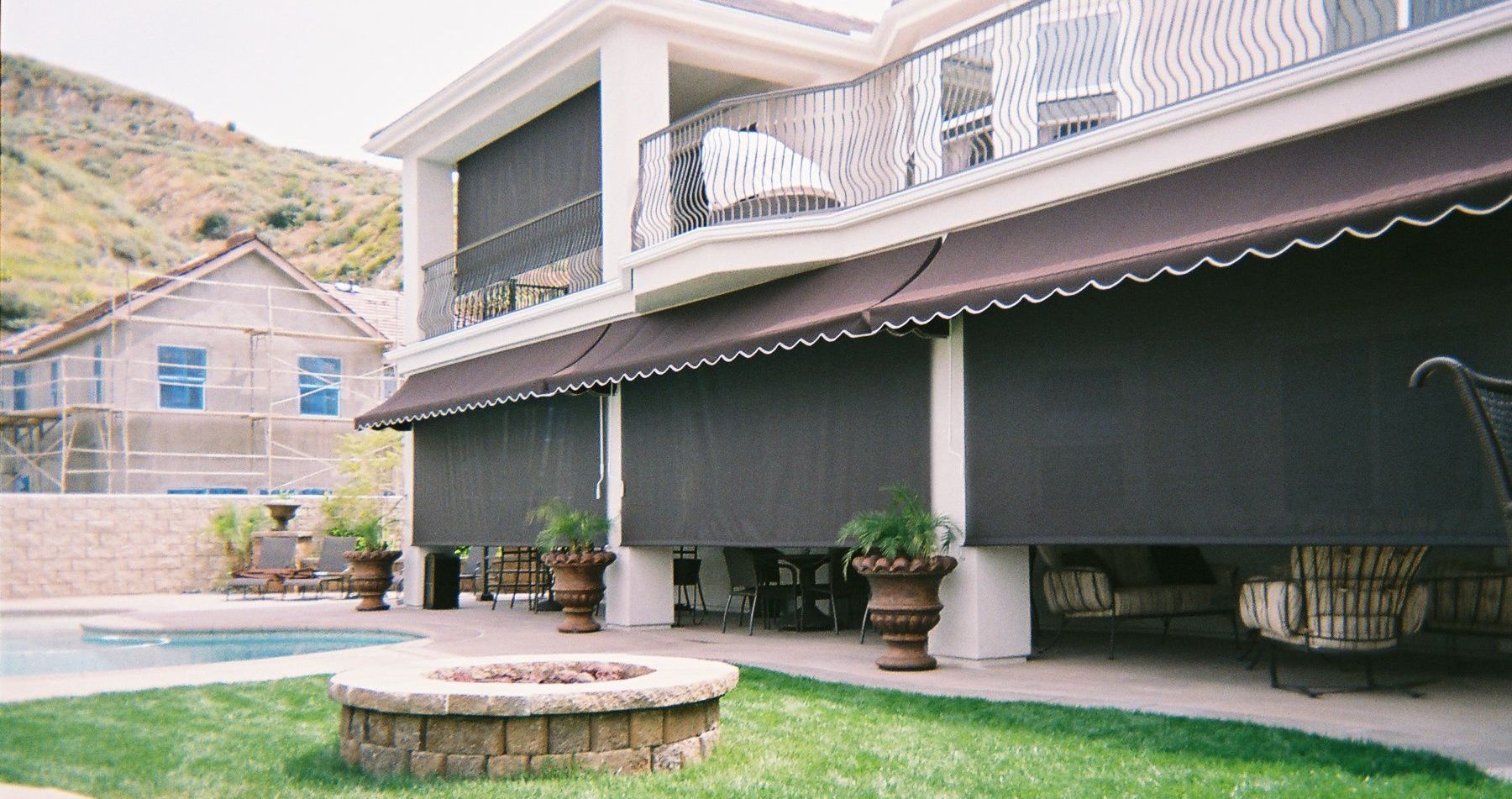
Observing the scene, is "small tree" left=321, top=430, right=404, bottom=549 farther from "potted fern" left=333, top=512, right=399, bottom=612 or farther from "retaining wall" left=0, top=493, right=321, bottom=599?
"retaining wall" left=0, top=493, right=321, bottom=599

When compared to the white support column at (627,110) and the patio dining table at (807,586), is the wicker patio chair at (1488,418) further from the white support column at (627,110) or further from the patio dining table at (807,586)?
the white support column at (627,110)

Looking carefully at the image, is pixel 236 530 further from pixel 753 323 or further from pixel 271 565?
pixel 753 323

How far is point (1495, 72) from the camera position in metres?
7.34

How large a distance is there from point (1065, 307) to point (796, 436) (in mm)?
3376

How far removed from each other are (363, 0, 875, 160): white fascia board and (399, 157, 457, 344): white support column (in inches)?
62.3

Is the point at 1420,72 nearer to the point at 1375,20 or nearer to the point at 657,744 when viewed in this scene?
the point at 1375,20

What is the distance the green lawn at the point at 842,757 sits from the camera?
551cm

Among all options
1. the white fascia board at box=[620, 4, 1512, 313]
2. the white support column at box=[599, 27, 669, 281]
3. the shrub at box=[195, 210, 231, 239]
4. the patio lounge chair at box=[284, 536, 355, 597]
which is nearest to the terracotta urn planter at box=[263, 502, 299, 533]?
the patio lounge chair at box=[284, 536, 355, 597]

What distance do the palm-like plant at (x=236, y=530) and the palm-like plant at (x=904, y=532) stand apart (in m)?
16.8

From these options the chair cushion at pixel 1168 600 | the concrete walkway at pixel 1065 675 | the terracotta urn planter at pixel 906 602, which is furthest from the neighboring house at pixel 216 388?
the chair cushion at pixel 1168 600

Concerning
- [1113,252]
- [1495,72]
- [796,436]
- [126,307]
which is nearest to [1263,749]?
[1113,252]

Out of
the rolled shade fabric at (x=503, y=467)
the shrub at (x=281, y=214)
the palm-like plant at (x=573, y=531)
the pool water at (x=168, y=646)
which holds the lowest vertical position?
the pool water at (x=168, y=646)

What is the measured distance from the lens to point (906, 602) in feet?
31.9

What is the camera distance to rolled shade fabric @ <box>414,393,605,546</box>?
15.5 m
